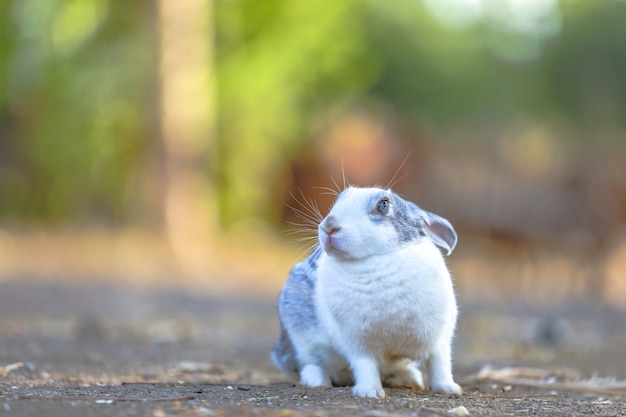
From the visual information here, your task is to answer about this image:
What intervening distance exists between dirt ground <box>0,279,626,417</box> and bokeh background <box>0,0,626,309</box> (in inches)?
101

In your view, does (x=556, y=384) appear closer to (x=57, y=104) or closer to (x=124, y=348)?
(x=124, y=348)

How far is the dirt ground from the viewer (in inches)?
159

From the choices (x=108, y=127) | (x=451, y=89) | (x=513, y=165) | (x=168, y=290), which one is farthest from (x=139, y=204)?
(x=451, y=89)

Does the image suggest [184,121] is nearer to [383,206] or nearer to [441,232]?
[441,232]

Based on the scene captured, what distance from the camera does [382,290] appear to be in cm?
429

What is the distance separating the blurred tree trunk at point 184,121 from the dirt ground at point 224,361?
357cm

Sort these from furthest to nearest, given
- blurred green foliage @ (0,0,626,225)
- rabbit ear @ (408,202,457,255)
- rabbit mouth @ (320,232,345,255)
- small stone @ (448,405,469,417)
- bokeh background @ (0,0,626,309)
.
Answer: blurred green foliage @ (0,0,626,225)
bokeh background @ (0,0,626,309)
rabbit ear @ (408,202,457,255)
rabbit mouth @ (320,232,345,255)
small stone @ (448,405,469,417)

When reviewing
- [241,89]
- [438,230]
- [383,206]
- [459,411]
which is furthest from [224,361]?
[241,89]

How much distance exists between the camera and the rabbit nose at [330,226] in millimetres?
4262

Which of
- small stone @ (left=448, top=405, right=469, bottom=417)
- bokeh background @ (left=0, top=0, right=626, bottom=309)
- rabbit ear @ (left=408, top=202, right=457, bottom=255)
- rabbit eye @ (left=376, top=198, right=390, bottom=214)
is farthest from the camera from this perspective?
bokeh background @ (left=0, top=0, right=626, bottom=309)

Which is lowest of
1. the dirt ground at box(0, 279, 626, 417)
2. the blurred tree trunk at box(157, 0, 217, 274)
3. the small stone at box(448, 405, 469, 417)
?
the small stone at box(448, 405, 469, 417)

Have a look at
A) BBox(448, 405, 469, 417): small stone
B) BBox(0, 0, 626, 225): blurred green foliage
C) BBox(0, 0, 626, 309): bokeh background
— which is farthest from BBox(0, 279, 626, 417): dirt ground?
BBox(0, 0, 626, 225): blurred green foliage

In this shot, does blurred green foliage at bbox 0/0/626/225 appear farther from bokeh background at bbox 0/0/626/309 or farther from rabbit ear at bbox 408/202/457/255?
rabbit ear at bbox 408/202/457/255

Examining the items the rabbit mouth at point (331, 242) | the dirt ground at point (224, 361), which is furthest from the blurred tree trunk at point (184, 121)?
the rabbit mouth at point (331, 242)
